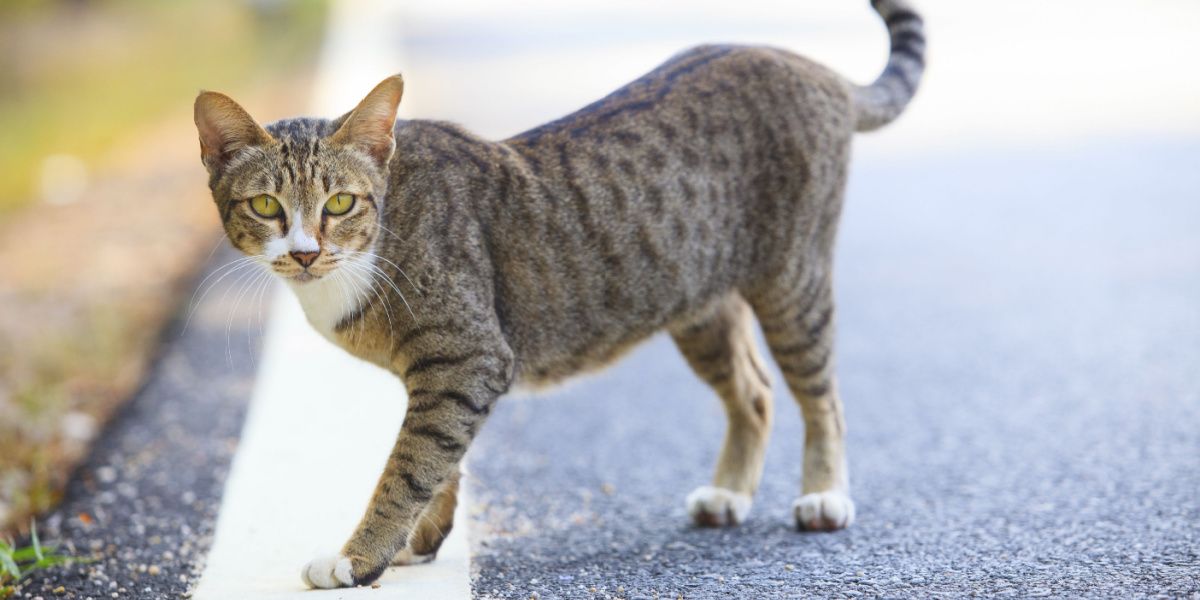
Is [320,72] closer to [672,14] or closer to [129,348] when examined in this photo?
[672,14]

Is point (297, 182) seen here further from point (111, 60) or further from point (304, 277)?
point (111, 60)

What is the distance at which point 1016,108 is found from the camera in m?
10.7

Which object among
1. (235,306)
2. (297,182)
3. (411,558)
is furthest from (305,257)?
(235,306)

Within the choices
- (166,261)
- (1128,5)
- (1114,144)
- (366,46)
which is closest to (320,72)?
(366,46)

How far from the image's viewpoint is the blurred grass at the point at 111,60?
43.0 ft

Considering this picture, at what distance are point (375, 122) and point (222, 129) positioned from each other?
37 cm

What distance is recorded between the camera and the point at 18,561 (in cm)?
385

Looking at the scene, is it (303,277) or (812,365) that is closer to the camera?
(303,277)

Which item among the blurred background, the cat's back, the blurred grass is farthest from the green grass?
the blurred grass

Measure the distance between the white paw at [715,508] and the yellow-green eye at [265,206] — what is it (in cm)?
149

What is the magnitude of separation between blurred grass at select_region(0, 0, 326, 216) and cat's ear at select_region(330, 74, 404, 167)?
753cm

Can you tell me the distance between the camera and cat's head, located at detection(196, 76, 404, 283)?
3.47m

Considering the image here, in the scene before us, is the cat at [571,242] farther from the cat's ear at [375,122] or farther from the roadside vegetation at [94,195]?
the roadside vegetation at [94,195]

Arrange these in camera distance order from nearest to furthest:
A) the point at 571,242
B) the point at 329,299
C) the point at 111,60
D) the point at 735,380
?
the point at 329,299
the point at 571,242
the point at 735,380
the point at 111,60
